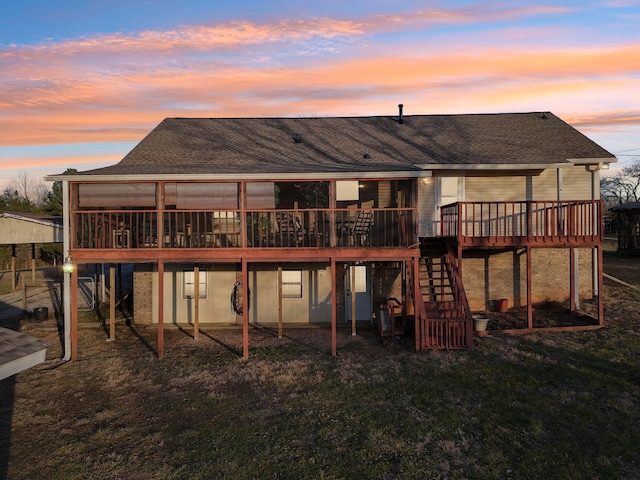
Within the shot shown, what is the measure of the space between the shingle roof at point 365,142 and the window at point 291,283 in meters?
3.80

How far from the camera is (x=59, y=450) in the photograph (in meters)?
→ 7.60

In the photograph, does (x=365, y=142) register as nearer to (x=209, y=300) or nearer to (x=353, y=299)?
(x=353, y=299)

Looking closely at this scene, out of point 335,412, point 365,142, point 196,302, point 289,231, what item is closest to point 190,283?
point 196,302

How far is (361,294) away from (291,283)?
2469 millimetres

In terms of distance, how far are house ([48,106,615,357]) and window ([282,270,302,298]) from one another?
0.12 feet

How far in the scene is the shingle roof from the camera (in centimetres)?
1620

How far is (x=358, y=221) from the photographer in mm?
15312

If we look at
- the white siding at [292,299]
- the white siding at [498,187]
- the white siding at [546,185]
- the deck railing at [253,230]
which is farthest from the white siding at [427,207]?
the white siding at [292,299]

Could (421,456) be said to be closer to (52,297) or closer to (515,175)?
(515,175)

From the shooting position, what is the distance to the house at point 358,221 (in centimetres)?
1266

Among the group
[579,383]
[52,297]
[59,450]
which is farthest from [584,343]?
[52,297]

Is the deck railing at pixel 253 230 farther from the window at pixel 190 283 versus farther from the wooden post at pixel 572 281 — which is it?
the wooden post at pixel 572 281

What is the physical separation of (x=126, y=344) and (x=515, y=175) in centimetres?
1366

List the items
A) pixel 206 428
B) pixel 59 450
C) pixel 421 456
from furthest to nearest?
pixel 206 428, pixel 59 450, pixel 421 456
